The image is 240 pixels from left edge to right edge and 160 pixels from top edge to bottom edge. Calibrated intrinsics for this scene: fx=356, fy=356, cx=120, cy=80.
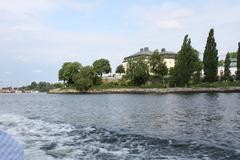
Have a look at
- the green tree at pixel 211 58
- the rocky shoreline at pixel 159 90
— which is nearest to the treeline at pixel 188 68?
the green tree at pixel 211 58

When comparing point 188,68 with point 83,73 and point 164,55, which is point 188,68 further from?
point 164,55

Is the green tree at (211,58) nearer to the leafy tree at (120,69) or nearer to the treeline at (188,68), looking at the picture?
the treeline at (188,68)

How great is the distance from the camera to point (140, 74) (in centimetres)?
12769

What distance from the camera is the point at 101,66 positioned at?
6009 inches

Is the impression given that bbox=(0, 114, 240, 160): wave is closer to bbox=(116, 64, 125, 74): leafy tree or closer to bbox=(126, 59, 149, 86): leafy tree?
bbox=(126, 59, 149, 86): leafy tree

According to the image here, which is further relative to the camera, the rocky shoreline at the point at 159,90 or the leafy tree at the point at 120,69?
the leafy tree at the point at 120,69

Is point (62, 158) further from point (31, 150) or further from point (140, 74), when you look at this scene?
point (140, 74)

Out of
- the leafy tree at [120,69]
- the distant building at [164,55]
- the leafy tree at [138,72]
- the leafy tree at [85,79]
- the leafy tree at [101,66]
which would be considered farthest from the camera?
the leafy tree at [120,69]

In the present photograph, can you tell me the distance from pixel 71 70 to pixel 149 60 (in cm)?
4157

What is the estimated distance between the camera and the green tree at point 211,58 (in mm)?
96644

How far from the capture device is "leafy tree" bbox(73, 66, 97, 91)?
13412 cm

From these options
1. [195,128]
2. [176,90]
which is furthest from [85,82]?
[195,128]

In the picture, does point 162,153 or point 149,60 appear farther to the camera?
point 149,60

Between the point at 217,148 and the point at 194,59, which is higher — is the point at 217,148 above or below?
below
